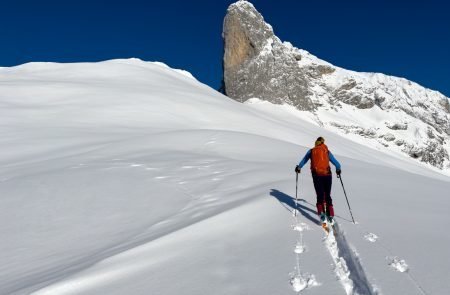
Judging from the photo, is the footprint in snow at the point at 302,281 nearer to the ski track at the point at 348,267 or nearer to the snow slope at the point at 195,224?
the snow slope at the point at 195,224

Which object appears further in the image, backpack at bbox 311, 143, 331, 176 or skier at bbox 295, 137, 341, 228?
backpack at bbox 311, 143, 331, 176

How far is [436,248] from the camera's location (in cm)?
597

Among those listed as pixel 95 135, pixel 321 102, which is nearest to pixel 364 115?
pixel 321 102

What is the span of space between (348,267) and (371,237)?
1.42 metres

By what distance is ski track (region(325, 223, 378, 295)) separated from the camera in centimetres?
477

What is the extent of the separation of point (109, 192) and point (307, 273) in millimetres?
5640

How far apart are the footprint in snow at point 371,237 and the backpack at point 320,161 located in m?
2.17

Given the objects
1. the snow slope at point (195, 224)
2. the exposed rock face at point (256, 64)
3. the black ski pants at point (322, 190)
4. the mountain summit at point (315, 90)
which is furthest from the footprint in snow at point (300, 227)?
the exposed rock face at point (256, 64)

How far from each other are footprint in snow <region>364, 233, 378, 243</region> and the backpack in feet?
7.11

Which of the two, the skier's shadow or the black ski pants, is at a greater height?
the black ski pants

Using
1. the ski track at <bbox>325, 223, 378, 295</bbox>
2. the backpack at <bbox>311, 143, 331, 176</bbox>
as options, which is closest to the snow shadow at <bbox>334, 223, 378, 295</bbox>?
the ski track at <bbox>325, 223, 378, 295</bbox>

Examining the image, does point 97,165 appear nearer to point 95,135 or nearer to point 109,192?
point 109,192

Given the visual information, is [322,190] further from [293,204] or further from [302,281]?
[302,281]

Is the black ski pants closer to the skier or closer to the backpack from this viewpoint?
the skier
